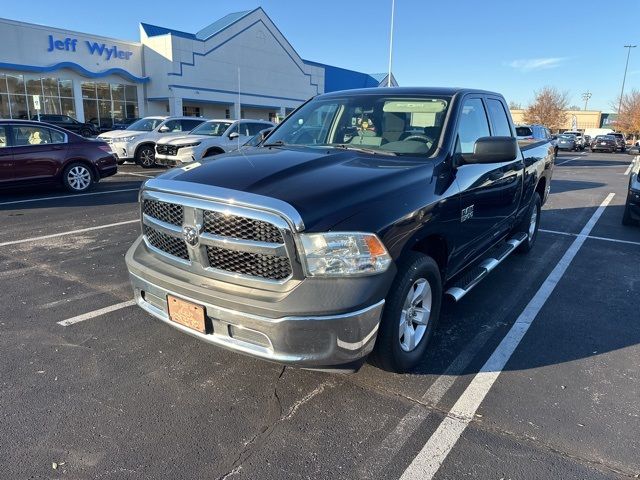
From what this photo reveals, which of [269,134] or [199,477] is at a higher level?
[269,134]

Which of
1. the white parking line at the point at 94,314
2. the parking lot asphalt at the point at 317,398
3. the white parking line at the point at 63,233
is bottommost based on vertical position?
the parking lot asphalt at the point at 317,398

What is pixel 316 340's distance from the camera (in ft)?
8.48

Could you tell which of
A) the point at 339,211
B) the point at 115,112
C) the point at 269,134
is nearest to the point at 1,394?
the point at 339,211

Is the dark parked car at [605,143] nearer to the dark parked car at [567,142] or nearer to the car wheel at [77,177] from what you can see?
the dark parked car at [567,142]

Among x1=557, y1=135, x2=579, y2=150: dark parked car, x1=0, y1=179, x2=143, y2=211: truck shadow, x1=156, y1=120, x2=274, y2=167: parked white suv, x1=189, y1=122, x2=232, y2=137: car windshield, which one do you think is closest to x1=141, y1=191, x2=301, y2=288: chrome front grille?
x1=0, y1=179, x2=143, y2=211: truck shadow

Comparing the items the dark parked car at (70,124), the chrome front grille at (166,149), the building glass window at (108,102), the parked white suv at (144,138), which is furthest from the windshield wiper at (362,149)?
the building glass window at (108,102)

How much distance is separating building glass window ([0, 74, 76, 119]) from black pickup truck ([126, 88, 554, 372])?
31623 millimetres

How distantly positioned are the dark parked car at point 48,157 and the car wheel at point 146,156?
452 centimetres

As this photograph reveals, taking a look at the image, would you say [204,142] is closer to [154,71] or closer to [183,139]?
[183,139]

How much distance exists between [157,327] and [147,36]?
35.8 m

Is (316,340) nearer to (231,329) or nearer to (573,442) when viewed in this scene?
(231,329)

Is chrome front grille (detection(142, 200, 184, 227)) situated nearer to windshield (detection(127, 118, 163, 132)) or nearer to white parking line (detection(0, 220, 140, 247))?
white parking line (detection(0, 220, 140, 247))

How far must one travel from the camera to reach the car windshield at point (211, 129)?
49.7 feet

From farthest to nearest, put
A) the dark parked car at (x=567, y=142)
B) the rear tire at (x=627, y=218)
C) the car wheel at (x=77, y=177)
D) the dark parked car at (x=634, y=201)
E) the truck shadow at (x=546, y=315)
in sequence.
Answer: the dark parked car at (x=567, y=142) → the car wheel at (x=77, y=177) → the rear tire at (x=627, y=218) → the dark parked car at (x=634, y=201) → the truck shadow at (x=546, y=315)
